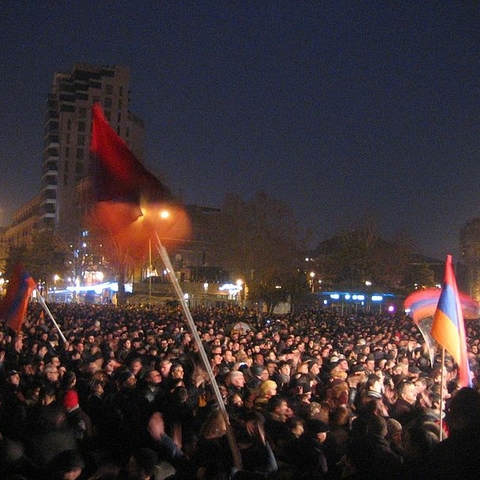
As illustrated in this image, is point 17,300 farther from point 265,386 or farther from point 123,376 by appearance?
point 265,386

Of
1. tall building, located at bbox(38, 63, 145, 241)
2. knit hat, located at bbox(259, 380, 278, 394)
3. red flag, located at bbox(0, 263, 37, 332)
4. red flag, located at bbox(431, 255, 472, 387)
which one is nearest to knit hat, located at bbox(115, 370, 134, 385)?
knit hat, located at bbox(259, 380, 278, 394)

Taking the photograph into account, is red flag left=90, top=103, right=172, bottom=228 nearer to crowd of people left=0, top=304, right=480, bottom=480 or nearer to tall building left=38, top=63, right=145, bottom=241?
crowd of people left=0, top=304, right=480, bottom=480

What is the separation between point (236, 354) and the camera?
1184cm

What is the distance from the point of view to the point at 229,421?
238 inches

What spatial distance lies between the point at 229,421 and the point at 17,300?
28.1ft

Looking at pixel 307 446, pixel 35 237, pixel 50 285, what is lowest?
pixel 307 446

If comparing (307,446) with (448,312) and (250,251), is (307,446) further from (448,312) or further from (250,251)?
(250,251)

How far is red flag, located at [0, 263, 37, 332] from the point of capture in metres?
12.8

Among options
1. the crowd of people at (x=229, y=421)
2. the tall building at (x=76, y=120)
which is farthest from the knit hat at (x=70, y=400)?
the tall building at (x=76, y=120)

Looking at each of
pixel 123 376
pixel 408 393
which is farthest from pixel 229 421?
pixel 408 393

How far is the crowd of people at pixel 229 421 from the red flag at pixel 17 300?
927mm

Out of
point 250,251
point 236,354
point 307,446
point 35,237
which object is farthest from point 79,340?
point 35,237

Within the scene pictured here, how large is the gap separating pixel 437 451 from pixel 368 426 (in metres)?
2.51

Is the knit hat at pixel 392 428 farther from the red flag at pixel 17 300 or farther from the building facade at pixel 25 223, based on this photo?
the building facade at pixel 25 223
